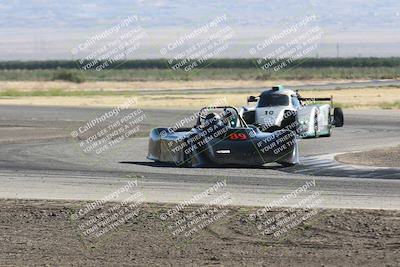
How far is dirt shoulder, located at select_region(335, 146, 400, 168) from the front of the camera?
23422mm

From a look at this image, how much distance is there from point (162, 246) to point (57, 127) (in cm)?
2655

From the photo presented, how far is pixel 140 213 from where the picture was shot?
1531 cm

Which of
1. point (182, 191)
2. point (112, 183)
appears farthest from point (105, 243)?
point (112, 183)

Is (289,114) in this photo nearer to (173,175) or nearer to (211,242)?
(173,175)

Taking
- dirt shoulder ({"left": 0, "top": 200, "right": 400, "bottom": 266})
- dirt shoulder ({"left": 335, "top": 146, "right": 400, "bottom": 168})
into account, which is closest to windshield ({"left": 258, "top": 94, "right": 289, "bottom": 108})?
dirt shoulder ({"left": 335, "top": 146, "right": 400, "bottom": 168})

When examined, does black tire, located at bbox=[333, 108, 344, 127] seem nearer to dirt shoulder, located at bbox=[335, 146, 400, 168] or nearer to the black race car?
dirt shoulder, located at bbox=[335, 146, 400, 168]

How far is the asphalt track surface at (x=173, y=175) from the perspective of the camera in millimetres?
17828

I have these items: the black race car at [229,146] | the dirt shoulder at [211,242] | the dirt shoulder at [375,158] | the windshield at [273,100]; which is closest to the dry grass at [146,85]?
the windshield at [273,100]

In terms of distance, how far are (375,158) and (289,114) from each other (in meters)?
7.35

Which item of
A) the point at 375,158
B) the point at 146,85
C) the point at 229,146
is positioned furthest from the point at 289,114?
the point at 146,85

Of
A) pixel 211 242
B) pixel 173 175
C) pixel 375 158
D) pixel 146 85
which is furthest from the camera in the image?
pixel 146 85

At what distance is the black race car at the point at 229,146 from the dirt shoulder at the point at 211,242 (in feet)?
22.9

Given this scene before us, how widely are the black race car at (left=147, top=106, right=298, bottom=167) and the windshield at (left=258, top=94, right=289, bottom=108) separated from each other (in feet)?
29.6

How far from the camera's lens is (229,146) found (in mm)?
22453
